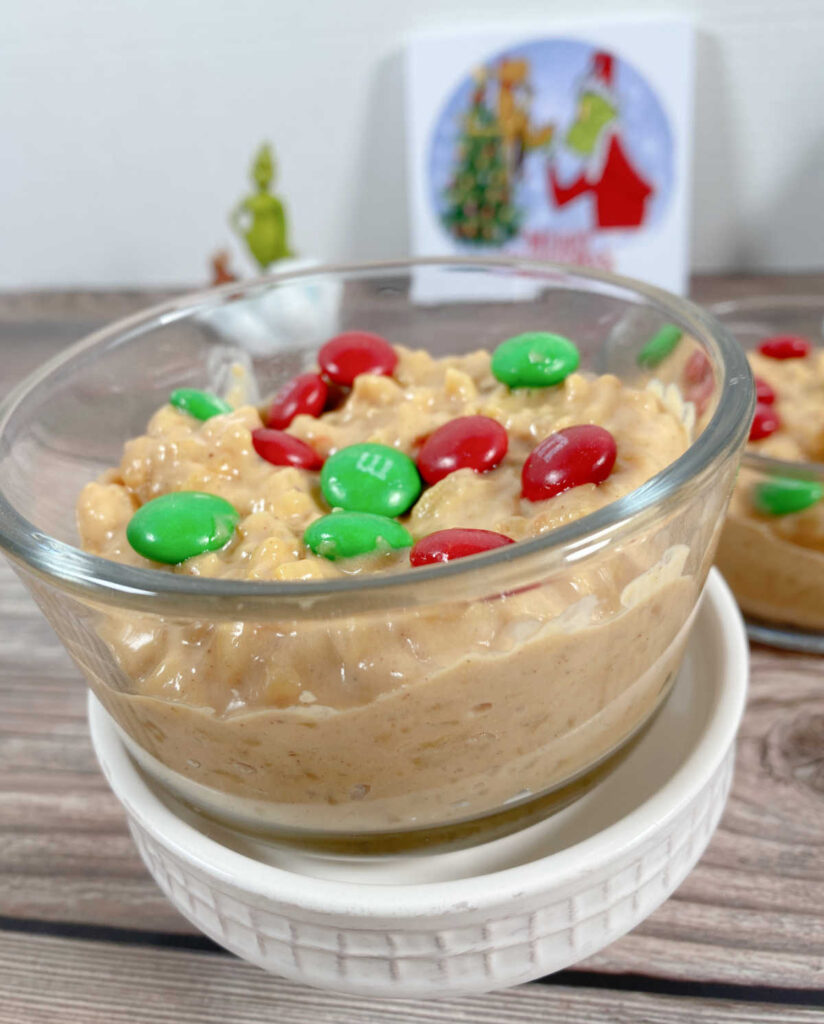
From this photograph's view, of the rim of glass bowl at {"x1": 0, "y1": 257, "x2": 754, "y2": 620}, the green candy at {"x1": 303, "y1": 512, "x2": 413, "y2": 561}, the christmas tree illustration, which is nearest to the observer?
the rim of glass bowl at {"x1": 0, "y1": 257, "x2": 754, "y2": 620}

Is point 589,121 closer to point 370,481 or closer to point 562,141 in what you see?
point 562,141

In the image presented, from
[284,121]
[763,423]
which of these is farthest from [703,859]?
[284,121]

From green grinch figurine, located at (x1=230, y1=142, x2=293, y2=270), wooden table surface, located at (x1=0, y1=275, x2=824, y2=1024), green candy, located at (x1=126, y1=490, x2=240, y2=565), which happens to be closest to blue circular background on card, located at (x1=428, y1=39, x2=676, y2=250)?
green grinch figurine, located at (x1=230, y1=142, x2=293, y2=270)

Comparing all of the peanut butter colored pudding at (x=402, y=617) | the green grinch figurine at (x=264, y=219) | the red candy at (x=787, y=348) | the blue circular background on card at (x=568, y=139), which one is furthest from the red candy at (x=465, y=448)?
the blue circular background on card at (x=568, y=139)

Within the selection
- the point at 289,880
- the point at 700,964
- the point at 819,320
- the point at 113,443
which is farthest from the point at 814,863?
the point at 819,320

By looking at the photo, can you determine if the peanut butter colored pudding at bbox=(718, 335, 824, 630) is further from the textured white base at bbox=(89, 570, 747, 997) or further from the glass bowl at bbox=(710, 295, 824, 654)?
the textured white base at bbox=(89, 570, 747, 997)

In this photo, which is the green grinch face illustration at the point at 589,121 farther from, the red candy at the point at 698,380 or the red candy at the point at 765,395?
the red candy at the point at 698,380
